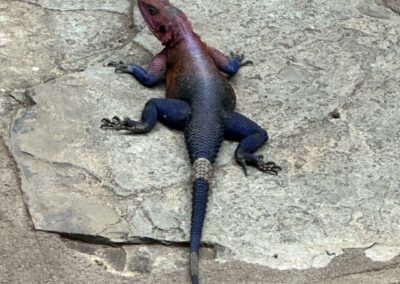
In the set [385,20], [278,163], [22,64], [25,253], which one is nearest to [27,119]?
[22,64]

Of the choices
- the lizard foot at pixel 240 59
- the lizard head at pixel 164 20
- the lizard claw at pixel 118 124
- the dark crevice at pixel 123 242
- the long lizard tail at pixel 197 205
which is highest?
the lizard head at pixel 164 20

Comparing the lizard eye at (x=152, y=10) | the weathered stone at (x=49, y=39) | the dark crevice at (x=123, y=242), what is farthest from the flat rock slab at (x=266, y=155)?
the lizard eye at (x=152, y=10)

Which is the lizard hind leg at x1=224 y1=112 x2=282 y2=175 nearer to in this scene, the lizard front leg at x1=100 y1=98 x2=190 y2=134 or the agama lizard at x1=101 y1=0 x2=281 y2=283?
the agama lizard at x1=101 y1=0 x2=281 y2=283

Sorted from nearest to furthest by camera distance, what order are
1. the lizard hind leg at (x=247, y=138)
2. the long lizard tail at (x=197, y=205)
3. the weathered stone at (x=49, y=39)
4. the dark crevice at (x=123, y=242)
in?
the long lizard tail at (x=197, y=205)
the dark crevice at (x=123, y=242)
the lizard hind leg at (x=247, y=138)
the weathered stone at (x=49, y=39)

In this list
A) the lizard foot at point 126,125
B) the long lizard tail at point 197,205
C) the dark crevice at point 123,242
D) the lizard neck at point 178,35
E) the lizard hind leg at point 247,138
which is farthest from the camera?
the lizard neck at point 178,35

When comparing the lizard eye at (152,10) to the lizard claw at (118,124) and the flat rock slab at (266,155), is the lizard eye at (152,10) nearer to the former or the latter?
the flat rock slab at (266,155)

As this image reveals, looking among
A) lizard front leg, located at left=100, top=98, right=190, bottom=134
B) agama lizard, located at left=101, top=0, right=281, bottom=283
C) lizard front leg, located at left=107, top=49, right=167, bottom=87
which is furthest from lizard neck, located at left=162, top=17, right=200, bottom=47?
lizard front leg, located at left=100, top=98, right=190, bottom=134

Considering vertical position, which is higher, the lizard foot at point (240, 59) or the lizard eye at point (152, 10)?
the lizard eye at point (152, 10)

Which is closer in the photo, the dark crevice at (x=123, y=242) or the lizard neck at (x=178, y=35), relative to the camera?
the dark crevice at (x=123, y=242)
